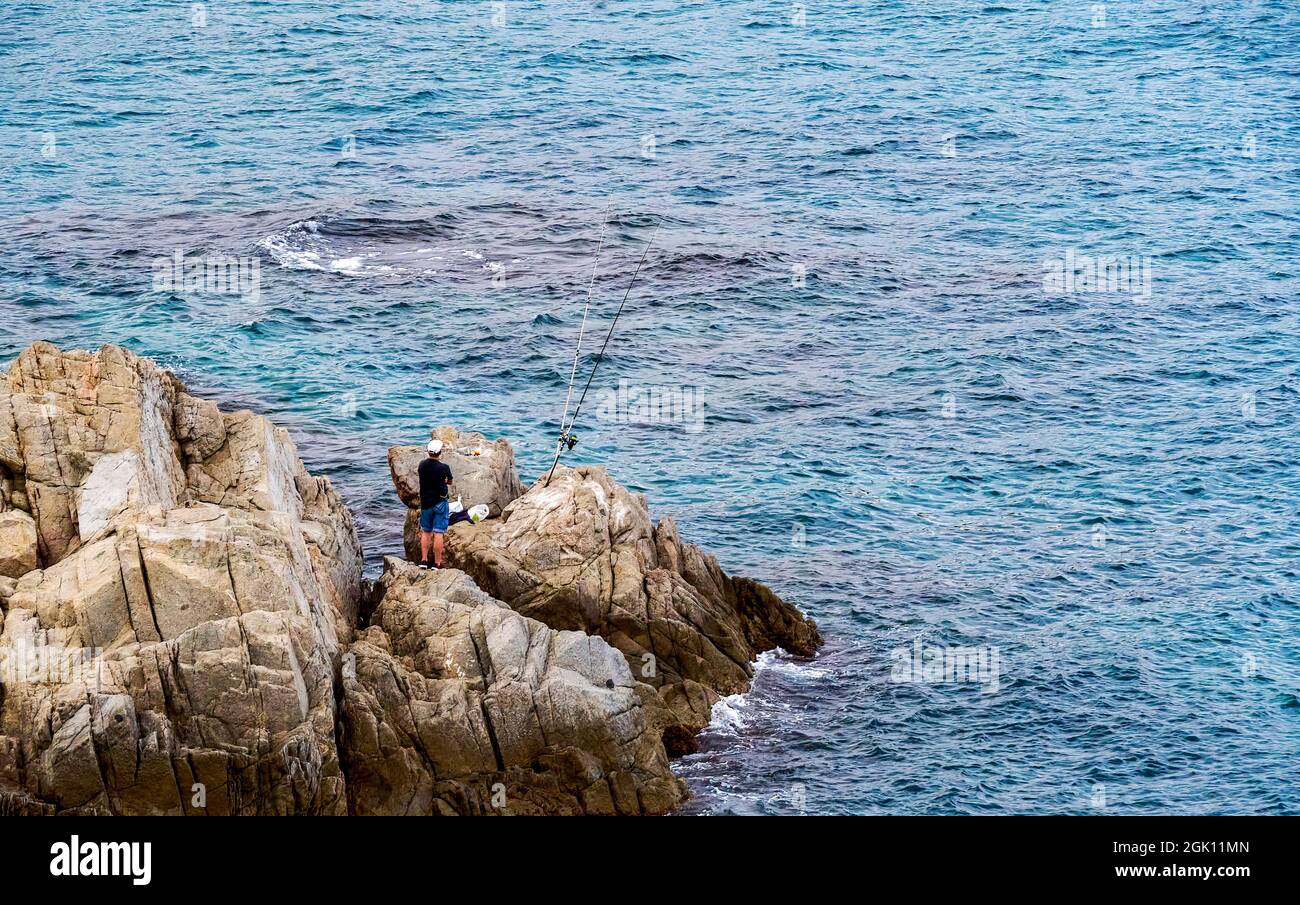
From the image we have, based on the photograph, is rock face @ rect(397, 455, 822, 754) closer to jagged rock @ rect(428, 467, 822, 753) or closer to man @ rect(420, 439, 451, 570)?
jagged rock @ rect(428, 467, 822, 753)

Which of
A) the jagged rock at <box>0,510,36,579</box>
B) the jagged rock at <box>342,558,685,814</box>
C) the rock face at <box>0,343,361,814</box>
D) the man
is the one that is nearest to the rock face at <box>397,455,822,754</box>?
the man

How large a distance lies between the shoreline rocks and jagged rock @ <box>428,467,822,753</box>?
37 mm

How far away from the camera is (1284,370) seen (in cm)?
3906

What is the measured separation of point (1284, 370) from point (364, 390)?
2165 cm

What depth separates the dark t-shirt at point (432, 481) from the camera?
24422 mm

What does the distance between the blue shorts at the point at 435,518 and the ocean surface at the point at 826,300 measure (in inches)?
199

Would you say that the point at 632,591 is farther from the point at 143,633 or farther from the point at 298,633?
the point at 143,633

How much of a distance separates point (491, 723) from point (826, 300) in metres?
25.0

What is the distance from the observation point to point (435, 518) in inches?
976

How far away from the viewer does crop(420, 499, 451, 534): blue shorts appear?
80.9 feet

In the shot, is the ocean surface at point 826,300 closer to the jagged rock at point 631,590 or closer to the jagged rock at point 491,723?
the jagged rock at point 631,590
